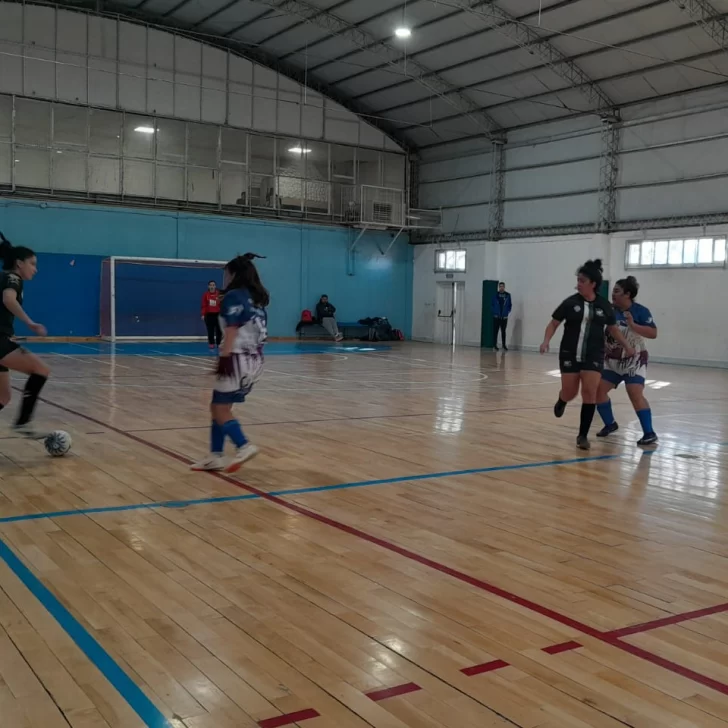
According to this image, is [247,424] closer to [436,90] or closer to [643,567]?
[643,567]

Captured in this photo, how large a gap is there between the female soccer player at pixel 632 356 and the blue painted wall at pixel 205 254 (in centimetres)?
2073

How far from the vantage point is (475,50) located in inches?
986

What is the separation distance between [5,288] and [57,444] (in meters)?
1.40

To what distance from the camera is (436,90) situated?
27.8 meters

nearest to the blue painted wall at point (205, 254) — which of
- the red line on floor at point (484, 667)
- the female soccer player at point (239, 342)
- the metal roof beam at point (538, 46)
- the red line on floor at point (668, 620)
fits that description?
the metal roof beam at point (538, 46)

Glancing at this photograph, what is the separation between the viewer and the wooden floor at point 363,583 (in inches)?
121

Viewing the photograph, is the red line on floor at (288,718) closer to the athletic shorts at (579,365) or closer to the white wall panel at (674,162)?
the athletic shorts at (579,365)

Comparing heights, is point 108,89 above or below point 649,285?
above

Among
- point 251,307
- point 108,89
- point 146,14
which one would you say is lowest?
point 251,307

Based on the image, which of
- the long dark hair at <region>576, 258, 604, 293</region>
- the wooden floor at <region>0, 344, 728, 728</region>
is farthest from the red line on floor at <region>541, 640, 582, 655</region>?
the long dark hair at <region>576, 258, 604, 293</region>

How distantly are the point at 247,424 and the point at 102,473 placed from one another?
303cm

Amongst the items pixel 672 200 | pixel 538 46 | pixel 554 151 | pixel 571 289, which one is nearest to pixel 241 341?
pixel 538 46

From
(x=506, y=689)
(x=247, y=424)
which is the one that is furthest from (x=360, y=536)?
(x=247, y=424)

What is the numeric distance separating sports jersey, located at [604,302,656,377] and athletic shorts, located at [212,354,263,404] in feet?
13.8
